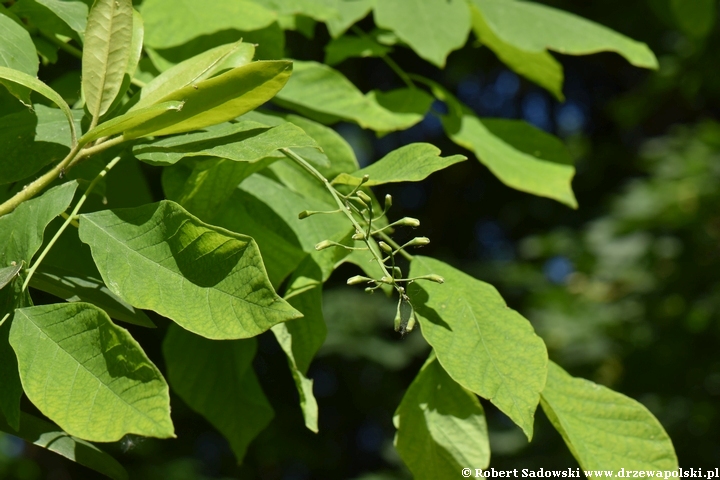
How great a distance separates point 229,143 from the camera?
0.69 m

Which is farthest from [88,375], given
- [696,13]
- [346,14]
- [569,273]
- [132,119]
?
[569,273]

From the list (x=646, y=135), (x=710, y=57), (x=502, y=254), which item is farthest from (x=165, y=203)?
(x=502, y=254)

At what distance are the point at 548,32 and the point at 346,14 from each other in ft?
1.10

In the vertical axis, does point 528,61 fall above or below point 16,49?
below

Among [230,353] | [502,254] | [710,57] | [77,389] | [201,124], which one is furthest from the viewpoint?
[502,254]

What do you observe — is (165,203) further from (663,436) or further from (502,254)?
(502,254)

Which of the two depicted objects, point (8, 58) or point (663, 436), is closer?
point (8, 58)

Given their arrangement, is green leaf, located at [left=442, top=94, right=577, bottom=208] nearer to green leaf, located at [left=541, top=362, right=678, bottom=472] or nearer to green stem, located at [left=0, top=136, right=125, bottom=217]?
green leaf, located at [left=541, top=362, right=678, bottom=472]

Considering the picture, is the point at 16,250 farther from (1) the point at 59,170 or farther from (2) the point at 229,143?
(2) the point at 229,143

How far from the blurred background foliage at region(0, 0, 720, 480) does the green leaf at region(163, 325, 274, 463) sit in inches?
65.1

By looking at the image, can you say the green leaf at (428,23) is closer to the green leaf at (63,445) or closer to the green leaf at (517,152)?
the green leaf at (517,152)

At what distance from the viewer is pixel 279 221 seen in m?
0.88

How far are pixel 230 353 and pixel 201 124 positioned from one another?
42 centimetres

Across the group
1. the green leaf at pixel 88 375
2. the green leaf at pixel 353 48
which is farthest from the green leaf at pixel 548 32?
the green leaf at pixel 88 375
